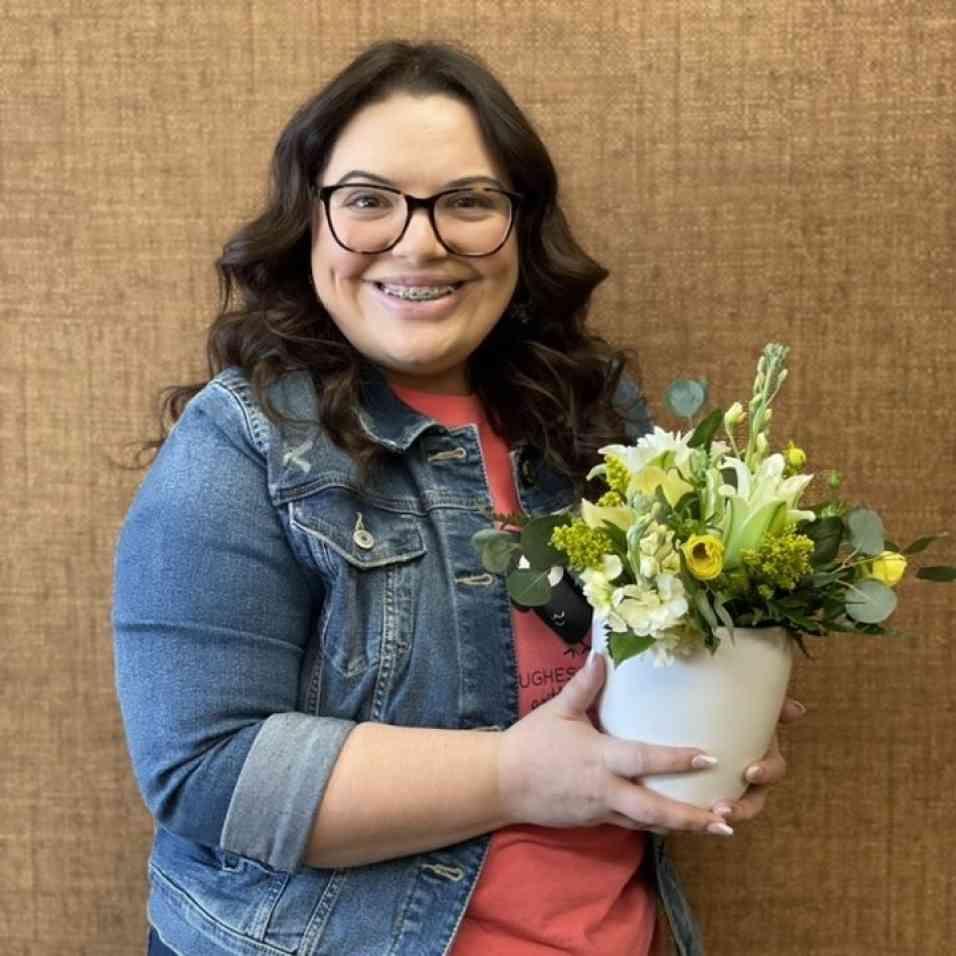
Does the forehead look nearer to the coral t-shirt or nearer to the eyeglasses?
the eyeglasses

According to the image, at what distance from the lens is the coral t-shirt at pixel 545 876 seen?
3.35ft

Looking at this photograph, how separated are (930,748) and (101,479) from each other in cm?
106

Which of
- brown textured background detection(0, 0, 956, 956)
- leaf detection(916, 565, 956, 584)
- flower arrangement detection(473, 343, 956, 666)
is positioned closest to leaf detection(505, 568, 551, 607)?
flower arrangement detection(473, 343, 956, 666)

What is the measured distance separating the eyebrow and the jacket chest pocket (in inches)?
10.7

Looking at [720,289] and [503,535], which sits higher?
[720,289]

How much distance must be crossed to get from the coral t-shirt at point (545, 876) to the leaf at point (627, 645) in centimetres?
20

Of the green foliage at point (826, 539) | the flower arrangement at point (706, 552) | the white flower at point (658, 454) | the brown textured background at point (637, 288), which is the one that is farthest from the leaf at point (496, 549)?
the brown textured background at point (637, 288)

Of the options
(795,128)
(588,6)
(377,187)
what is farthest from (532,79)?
(377,187)

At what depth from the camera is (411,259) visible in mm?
1022

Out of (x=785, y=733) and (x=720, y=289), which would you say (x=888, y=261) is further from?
(x=785, y=733)

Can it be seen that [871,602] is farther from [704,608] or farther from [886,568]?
[704,608]

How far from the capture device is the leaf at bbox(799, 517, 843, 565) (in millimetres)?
907

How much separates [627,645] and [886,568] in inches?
8.7

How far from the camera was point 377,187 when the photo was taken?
102cm
